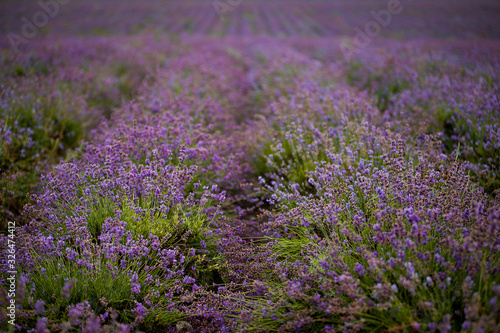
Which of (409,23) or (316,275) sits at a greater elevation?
(409,23)

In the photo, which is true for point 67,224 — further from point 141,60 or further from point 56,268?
point 141,60

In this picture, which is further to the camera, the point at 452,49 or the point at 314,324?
the point at 452,49

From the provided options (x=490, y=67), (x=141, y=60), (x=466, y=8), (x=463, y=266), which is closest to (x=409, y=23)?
(x=466, y=8)

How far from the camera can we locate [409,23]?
16.8 meters

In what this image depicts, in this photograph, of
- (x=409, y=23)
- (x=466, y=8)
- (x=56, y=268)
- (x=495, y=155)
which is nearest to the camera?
(x=56, y=268)

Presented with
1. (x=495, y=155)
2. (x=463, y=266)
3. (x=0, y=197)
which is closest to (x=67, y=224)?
(x=0, y=197)

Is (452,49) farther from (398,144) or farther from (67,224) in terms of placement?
(67,224)

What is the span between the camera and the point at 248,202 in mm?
3320

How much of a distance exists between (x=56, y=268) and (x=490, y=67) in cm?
634

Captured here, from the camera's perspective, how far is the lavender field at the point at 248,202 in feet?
5.32

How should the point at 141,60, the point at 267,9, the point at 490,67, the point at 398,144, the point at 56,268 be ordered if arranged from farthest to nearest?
the point at 267,9
the point at 141,60
the point at 490,67
the point at 398,144
the point at 56,268

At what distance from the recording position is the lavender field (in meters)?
1.62

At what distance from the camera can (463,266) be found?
1569 millimetres

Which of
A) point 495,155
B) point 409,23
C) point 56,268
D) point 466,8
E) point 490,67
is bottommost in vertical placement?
point 56,268
